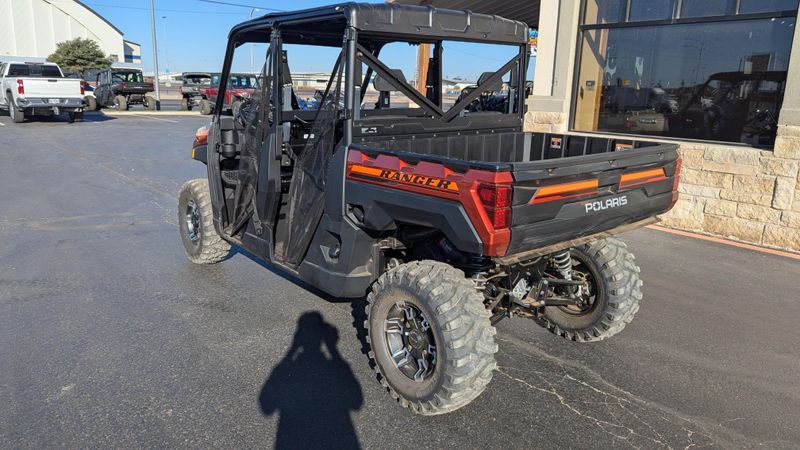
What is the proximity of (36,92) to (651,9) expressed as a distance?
19.1 m

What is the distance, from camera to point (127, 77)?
1138 inches

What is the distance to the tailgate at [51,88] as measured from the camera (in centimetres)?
1945

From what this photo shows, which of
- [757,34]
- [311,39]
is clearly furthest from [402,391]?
[757,34]

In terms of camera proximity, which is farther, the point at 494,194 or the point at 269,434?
the point at 269,434

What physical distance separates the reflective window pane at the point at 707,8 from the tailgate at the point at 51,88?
62.2ft

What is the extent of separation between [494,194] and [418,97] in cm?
146

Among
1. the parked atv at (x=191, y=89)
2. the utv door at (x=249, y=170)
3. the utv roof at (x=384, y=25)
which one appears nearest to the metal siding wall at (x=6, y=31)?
the parked atv at (x=191, y=89)

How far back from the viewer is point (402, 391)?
350cm

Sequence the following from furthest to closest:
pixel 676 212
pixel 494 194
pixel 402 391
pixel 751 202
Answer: pixel 676 212
pixel 751 202
pixel 402 391
pixel 494 194

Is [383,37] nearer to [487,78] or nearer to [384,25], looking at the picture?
[384,25]

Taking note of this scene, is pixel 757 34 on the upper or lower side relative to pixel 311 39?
upper

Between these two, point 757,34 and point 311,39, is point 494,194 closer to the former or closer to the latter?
point 311,39

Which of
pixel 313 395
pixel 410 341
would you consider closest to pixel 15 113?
pixel 313 395

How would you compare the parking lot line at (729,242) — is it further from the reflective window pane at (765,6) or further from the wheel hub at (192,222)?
the wheel hub at (192,222)
